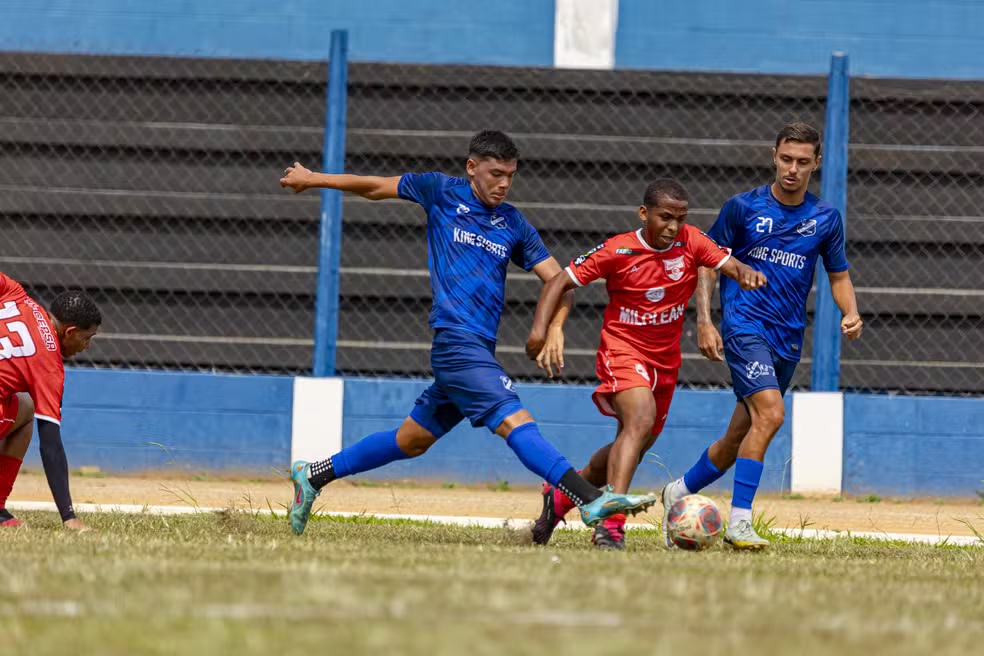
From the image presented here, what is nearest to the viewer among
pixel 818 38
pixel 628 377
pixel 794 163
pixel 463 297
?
pixel 463 297

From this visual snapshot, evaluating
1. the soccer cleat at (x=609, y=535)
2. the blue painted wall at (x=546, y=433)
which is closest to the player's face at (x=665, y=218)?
the soccer cleat at (x=609, y=535)

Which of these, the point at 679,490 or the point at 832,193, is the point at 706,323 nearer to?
the point at 679,490

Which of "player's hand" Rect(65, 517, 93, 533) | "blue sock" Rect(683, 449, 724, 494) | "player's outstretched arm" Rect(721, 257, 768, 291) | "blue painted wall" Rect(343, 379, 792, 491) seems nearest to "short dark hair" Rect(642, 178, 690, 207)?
"player's outstretched arm" Rect(721, 257, 768, 291)

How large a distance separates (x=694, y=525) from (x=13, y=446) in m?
3.26

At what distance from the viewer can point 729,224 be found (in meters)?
6.78

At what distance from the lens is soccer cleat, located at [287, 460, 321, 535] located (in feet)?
21.0

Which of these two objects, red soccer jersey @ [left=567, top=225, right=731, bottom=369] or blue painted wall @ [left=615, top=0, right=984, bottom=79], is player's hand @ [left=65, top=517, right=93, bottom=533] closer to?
red soccer jersey @ [left=567, top=225, right=731, bottom=369]

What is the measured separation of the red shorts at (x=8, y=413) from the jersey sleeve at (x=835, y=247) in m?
3.97

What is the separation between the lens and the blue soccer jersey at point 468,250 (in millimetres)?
A: 6203

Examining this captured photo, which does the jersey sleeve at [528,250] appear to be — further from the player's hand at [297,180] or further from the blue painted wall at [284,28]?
the blue painted wall at [284,28]

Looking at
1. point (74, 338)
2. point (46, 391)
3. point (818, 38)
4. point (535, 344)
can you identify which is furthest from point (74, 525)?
point (818, 38)

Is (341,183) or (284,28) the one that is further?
(284,28)

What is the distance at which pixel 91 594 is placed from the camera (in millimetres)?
3719

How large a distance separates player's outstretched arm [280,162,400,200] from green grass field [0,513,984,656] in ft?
5.39
